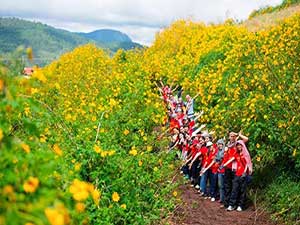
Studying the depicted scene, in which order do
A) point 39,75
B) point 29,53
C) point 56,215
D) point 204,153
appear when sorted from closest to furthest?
1. point 56,215
2. point 29,53
3. point 39,75
4. point 204,153

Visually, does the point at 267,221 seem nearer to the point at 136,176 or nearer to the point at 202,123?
the point at 136,176

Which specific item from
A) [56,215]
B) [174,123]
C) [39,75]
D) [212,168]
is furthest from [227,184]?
[56,215]

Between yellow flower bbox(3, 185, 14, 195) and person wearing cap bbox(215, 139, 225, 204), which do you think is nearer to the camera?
yellow flower bbox(3, 185, 14, 195)

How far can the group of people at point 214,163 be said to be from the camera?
10.7 m

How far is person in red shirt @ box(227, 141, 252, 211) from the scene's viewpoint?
1050cm

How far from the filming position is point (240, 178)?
1070 cm

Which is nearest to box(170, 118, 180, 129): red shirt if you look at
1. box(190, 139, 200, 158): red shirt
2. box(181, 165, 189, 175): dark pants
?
box(190, 139, 200, 158): red shirt

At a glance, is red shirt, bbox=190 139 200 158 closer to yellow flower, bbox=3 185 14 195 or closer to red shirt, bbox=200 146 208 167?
red shirt, bbox=200 146 208 167

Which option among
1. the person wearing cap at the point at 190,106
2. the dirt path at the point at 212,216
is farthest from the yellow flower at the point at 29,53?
the person wearing cap at the point at 190,106

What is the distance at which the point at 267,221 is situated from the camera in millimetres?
10117

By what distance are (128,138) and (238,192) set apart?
3057mm

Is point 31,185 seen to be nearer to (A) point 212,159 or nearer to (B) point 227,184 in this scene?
(B) point 227,184

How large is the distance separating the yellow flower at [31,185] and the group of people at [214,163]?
837 cm

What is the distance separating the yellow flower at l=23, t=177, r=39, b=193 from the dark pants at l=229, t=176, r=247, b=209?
8.66 metres
